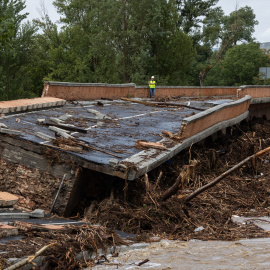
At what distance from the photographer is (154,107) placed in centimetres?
2131

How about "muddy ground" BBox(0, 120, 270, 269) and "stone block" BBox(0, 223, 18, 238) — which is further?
"stone block" BBox(0, 223, 18, 238)

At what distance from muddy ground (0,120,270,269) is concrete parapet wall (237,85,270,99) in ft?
31.4

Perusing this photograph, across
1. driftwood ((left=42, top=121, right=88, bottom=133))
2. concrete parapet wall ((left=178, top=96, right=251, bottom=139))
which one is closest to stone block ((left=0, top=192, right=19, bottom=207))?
driftwood ((left=42, top=121, right=88, bottom=133))

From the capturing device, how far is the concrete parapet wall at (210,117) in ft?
43.4

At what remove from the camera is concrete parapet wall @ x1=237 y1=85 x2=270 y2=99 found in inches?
1014

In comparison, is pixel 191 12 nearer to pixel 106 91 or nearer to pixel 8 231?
pixel 106 91

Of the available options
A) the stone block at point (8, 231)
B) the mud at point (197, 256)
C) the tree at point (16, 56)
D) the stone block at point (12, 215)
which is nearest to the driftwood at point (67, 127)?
the stone block at point (12, 215)

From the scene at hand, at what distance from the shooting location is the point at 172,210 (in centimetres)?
972

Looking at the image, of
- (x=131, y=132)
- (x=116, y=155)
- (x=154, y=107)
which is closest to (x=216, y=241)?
(x=116, y=155)

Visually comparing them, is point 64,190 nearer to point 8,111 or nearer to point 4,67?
point 8,111

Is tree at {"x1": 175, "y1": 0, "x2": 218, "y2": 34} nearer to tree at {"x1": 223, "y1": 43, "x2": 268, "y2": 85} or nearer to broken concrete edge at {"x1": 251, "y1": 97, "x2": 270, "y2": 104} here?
Answer: tree at {"x1": 223, "y1": 43, "x2": 268, "y2": 85}

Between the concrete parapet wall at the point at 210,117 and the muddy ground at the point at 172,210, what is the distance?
2.54 feet

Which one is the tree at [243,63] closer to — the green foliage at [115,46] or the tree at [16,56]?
the green foliage at [115,46]

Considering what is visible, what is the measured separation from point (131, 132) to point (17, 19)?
2994 centimetres
